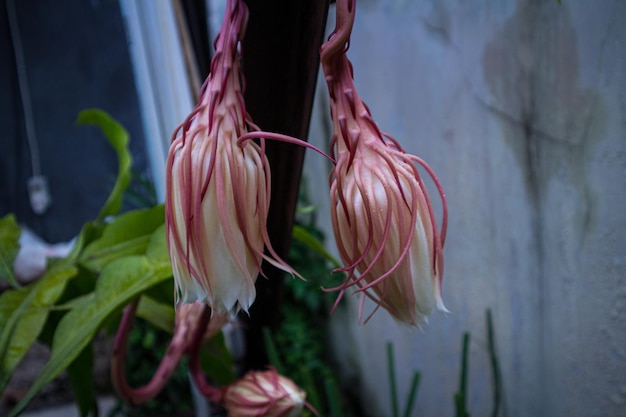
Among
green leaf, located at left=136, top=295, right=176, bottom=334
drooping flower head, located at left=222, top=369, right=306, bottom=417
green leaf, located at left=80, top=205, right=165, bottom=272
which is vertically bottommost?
drooping flower head, located at left=222, top=369, right=306, bottom=417

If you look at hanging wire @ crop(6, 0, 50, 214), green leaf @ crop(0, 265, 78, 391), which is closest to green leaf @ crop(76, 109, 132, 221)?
green leaf @ crop(0, 265, 78, 391)

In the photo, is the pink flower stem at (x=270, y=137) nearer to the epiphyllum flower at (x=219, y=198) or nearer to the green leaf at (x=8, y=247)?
the epiphyllum flower at (x=219, y=198)

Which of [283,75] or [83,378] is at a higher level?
[283,75]

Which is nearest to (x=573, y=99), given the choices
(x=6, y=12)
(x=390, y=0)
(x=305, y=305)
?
(x=390, y=0)

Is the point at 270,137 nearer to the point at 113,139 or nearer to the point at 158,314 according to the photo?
the point at 158,314

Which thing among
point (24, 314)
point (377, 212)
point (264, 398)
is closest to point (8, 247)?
point (24, 314)

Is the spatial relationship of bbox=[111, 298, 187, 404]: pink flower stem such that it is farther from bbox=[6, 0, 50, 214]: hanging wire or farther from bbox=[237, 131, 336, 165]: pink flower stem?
bbox=[6, 0, 50, 214]: hanging wire
